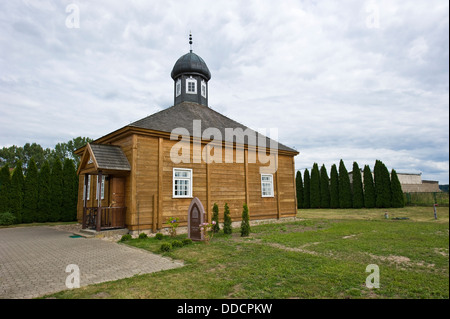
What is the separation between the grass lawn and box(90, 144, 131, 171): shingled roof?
3840 mm

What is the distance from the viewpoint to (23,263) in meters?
6.86

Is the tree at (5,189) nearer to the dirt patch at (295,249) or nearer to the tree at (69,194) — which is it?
the tree at (69,194)

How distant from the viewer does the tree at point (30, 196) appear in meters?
18.5

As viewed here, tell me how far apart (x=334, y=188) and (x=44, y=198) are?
2791 centimetres

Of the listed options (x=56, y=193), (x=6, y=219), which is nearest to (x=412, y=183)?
(x=56, y=193)

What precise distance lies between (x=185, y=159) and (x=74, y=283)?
7.97 m

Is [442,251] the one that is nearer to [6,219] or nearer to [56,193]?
[56,193]

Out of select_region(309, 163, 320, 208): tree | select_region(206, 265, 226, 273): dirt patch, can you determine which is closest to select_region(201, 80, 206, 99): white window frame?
select_region(206, 265, 226, 273): dirt patch

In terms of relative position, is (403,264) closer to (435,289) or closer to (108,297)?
(435,289)

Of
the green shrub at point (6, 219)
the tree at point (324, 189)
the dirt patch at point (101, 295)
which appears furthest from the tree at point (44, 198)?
the tree at point (324, 189)

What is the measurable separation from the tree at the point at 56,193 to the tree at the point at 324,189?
26.4 m

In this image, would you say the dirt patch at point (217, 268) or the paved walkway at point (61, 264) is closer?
the paved walkway at point (61, 264)

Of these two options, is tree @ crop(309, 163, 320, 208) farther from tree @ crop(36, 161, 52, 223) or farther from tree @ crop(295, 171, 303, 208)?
tree @ crop(36, 161, 52, 223)

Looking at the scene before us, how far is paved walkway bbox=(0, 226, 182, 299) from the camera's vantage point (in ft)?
16.8
